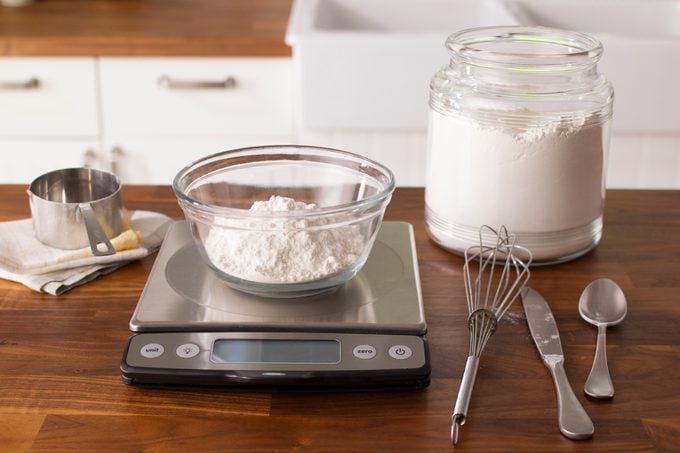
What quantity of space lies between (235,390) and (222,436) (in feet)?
0.21

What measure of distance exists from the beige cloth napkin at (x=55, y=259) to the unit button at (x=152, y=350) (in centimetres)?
19

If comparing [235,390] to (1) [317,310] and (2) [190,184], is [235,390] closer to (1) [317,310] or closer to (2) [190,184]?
(1) [317,310]

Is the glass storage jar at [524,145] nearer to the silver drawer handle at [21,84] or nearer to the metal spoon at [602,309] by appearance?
the metal spoon at [602,309]

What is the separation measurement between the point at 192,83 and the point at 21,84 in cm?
38

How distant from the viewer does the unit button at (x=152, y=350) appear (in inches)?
29.5

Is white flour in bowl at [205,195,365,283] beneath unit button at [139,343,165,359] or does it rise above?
above

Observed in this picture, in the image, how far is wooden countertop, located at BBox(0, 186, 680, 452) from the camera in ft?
2.25

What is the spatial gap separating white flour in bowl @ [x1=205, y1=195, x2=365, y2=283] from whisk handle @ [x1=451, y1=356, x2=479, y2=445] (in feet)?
0.49

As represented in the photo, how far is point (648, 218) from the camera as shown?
1115 mm

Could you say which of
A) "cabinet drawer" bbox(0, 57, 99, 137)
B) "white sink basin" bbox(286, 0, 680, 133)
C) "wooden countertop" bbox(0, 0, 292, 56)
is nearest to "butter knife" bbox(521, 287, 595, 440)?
"white sink basin" bbox(286, 0, 680, 133)

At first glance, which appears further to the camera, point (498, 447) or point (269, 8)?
point (269, 8)

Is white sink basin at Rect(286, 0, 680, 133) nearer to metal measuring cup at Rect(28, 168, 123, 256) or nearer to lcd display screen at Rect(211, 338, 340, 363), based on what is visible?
metal measuring cup at Rect(28, 168, 123, 256)

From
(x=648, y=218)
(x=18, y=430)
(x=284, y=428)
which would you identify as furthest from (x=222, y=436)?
(x=648, y=218)

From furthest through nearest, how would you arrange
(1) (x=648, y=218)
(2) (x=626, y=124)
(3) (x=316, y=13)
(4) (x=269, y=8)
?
(4) (x=269, y=8)
(3) (x=316, y=13)
(2) (x=626, y=124)
(1) (x=648, y=218)
